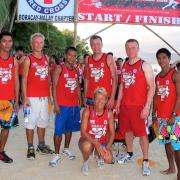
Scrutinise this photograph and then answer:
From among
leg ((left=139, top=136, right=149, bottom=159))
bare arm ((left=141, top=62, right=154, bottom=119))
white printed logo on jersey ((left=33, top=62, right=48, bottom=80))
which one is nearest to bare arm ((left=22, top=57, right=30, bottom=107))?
white printed logo on jersey ((left=33, top=62, right=48, bottom=80))

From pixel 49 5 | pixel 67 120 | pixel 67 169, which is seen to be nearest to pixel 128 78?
pixel 67 120

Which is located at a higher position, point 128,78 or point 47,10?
point 47,10

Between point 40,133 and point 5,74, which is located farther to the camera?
point 40,133

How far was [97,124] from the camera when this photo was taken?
18.4ft

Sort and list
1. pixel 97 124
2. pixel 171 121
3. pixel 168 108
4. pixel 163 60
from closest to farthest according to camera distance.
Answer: pixel 171 121
pixel 168 108
pixel 163 60
pixel 97 124

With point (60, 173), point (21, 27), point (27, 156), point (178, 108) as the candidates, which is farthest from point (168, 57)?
point (21, 27)

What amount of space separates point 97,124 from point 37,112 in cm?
115

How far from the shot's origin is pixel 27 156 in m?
6.21

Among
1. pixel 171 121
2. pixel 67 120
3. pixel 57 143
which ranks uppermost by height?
pixel 171 121

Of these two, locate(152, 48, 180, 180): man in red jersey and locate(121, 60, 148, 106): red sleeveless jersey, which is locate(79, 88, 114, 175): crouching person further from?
locate(152, 48, 180, 180): man in red jersey

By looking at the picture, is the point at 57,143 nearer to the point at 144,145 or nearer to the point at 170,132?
the point at 144,145

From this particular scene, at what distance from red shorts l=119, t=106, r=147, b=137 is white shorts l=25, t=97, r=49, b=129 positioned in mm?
1285

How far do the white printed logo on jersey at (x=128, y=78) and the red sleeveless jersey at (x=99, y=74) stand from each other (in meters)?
0.34

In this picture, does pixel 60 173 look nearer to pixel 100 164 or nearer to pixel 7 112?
pixel 100 164
